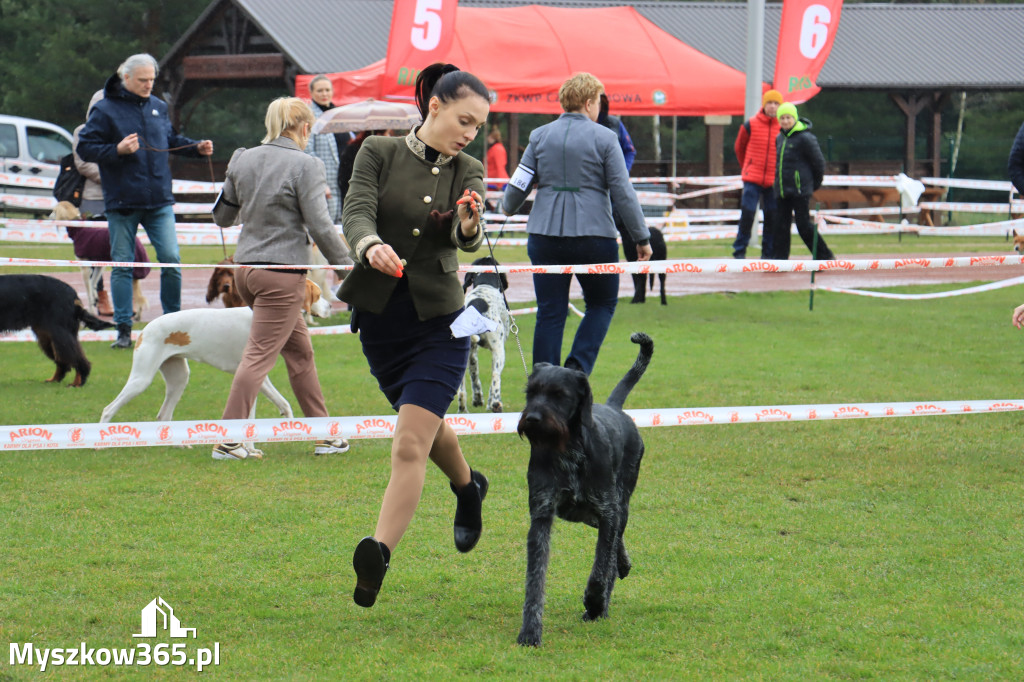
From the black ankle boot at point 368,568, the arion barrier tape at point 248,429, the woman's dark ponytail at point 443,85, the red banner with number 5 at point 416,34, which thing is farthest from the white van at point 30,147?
the black ankle boot at point 368,568

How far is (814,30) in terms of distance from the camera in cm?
1617

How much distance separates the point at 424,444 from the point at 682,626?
3.28ft

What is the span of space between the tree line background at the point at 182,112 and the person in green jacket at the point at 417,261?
82.8 ft

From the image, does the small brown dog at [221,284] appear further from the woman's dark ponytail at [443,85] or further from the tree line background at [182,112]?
the tree line background at [182,112]

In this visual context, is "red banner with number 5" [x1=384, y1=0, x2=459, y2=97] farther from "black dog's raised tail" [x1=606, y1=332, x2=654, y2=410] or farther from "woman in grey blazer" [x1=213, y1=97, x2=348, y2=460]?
"black dog's raised tail" [x1=606, y1=332, x2=654, y2=410]

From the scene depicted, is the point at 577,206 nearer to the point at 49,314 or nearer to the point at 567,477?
the point at 567,477

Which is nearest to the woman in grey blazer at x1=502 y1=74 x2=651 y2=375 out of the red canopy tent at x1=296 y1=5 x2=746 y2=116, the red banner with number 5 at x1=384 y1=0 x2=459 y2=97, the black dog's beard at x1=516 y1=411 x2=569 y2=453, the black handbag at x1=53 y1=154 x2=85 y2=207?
the black dog's beard at x1=516 y1=411 x2=569 y2=453

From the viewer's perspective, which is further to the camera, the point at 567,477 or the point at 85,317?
the point at 85,317

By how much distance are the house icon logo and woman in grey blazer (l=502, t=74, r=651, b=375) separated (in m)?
3.15

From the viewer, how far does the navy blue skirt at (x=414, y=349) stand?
3.61m

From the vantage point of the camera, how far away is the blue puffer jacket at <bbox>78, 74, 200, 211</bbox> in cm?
815

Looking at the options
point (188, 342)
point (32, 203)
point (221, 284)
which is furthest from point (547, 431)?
point (32, 203)

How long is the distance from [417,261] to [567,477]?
0.85 m

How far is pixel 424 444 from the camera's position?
3588 mm
